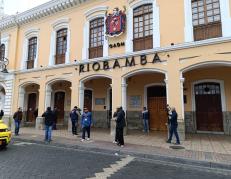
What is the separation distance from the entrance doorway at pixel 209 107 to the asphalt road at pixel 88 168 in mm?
7089

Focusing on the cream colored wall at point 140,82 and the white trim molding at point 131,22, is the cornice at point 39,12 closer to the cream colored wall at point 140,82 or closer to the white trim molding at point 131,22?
the white trim molding at point 131,22

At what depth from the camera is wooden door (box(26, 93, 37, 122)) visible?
63.3 ft

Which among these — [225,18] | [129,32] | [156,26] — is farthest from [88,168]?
[225,18]

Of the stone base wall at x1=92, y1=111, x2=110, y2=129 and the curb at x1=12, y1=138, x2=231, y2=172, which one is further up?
the stone base wall at x1=92, y1=111, x2=110, y2=129

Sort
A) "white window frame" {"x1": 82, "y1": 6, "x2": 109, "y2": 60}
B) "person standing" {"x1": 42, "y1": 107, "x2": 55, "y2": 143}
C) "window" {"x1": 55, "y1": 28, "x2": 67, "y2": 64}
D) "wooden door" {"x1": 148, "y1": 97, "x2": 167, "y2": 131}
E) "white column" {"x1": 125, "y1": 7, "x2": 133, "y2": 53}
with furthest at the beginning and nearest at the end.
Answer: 1. "window" {"x1": 55, "y1": 28, "x2": 67, "y2": 64}
2. "wooden door" {"x1": 148, "y1": 97, "x2": 167, "y2": 131}
3. "white window frame" {"x1": 82, "y1": 6, "x2": 109, "y2": 60}
4. "white column" {"x1": 125, "y1": 7, "x2": 133, "y2": 53}
5. "person standing" {"x1": 42, "y1": 107, "x2": 55, "y2": 143}

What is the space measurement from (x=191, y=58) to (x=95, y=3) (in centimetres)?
799

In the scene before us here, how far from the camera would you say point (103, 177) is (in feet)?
17.1

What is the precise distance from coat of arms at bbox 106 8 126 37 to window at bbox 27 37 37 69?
25.4 feet

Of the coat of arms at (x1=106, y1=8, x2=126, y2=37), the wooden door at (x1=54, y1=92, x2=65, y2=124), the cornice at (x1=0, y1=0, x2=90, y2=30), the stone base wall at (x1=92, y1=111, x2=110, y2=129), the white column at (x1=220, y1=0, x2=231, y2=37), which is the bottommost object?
the stone base wall at (x1=92, y1=111, x2=110, y2=129)

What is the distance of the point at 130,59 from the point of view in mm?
12094

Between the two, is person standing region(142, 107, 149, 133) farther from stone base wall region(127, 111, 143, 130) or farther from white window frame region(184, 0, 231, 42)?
white window frame region(184, 0, 231, 42)

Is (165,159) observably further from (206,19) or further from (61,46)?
(61,46)

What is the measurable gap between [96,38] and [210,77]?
8098 millimetres

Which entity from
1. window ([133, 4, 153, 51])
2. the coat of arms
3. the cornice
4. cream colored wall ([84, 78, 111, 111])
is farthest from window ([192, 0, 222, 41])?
the cornice
